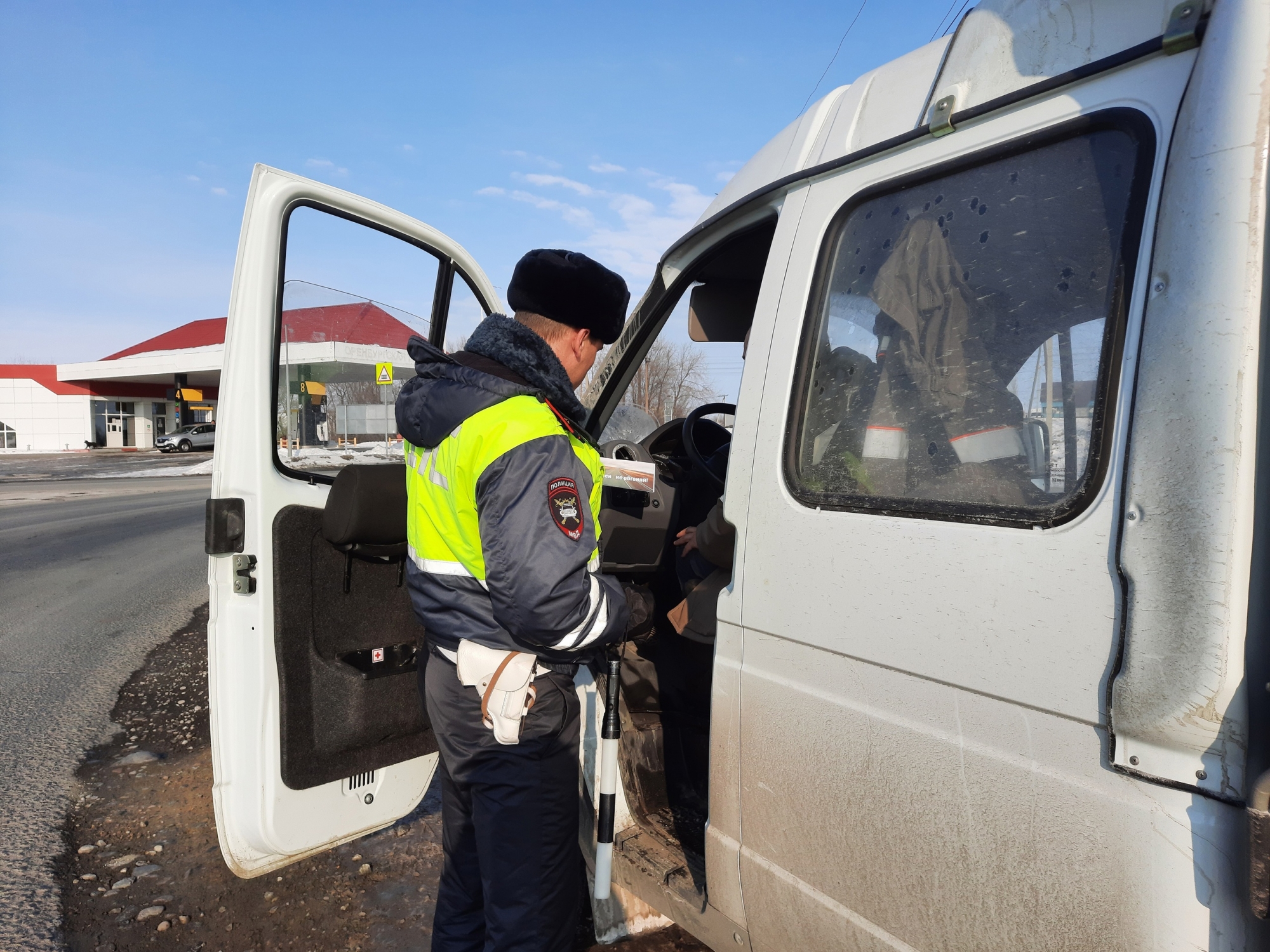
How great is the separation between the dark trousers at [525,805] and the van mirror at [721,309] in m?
1.26

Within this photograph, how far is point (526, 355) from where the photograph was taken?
1824 mm

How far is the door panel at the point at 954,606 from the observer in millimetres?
1135

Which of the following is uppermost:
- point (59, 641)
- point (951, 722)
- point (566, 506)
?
point (566, 506)

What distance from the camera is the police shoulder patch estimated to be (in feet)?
5.49

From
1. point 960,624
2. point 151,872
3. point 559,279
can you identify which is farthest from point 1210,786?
point 151,872

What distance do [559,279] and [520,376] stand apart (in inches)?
11.1

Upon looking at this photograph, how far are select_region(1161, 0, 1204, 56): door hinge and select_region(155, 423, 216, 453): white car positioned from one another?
143ft

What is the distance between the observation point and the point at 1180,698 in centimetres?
103

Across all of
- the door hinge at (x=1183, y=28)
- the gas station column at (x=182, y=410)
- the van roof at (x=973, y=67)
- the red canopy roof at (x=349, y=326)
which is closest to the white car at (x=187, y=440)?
the gas station column at (x=182, y=410)

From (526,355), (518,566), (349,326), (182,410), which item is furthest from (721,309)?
(182,410)

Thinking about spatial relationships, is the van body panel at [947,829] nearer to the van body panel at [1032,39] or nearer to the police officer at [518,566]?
the police officer at [518,566]

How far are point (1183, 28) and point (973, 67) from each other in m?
0.35

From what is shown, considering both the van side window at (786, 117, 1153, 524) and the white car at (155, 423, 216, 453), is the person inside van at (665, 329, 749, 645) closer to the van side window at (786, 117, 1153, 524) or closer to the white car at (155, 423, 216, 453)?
the van side window at (786, 117, 1153, 524)

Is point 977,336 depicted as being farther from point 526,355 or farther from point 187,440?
point 187,440
